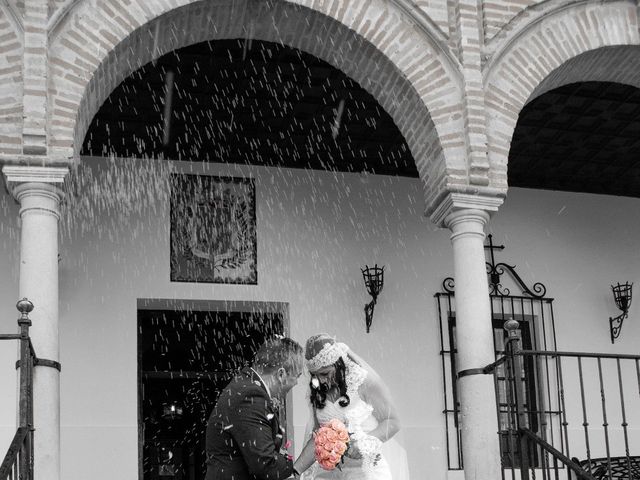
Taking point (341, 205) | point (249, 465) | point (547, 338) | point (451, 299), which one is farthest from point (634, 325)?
point (249, 465)

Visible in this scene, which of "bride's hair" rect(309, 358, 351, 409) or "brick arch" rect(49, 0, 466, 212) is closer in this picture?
"bride's hair" rect(309, 358, 351, 409)

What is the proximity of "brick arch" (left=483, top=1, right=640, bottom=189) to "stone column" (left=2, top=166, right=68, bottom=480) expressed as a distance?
3.73 m

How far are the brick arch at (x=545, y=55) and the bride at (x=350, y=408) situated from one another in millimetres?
2370

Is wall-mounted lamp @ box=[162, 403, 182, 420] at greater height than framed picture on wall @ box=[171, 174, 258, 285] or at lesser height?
lesser

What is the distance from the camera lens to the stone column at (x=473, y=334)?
8281mm

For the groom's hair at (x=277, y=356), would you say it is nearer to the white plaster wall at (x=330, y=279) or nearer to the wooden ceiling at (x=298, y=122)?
the wooden ceiling at (x=298, y=122)

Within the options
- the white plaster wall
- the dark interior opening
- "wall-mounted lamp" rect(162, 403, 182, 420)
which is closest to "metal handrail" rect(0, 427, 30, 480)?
the white plaster wall

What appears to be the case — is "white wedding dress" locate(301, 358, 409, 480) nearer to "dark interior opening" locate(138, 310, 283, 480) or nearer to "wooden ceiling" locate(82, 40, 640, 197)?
"wooden ceiling" locate(82, 40, 640, 197)

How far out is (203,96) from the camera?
10.5 metres

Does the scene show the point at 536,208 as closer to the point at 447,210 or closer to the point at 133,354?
the point at 447,210

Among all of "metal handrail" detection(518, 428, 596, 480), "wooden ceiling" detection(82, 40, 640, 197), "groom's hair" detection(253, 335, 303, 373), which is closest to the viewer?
"groom's hair" detection(253, 335, 303, 373)

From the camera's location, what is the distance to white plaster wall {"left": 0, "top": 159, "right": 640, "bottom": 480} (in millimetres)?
10406

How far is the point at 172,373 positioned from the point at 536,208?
15.8ft

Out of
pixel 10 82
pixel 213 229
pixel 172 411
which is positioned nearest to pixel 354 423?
pixel 10 82
